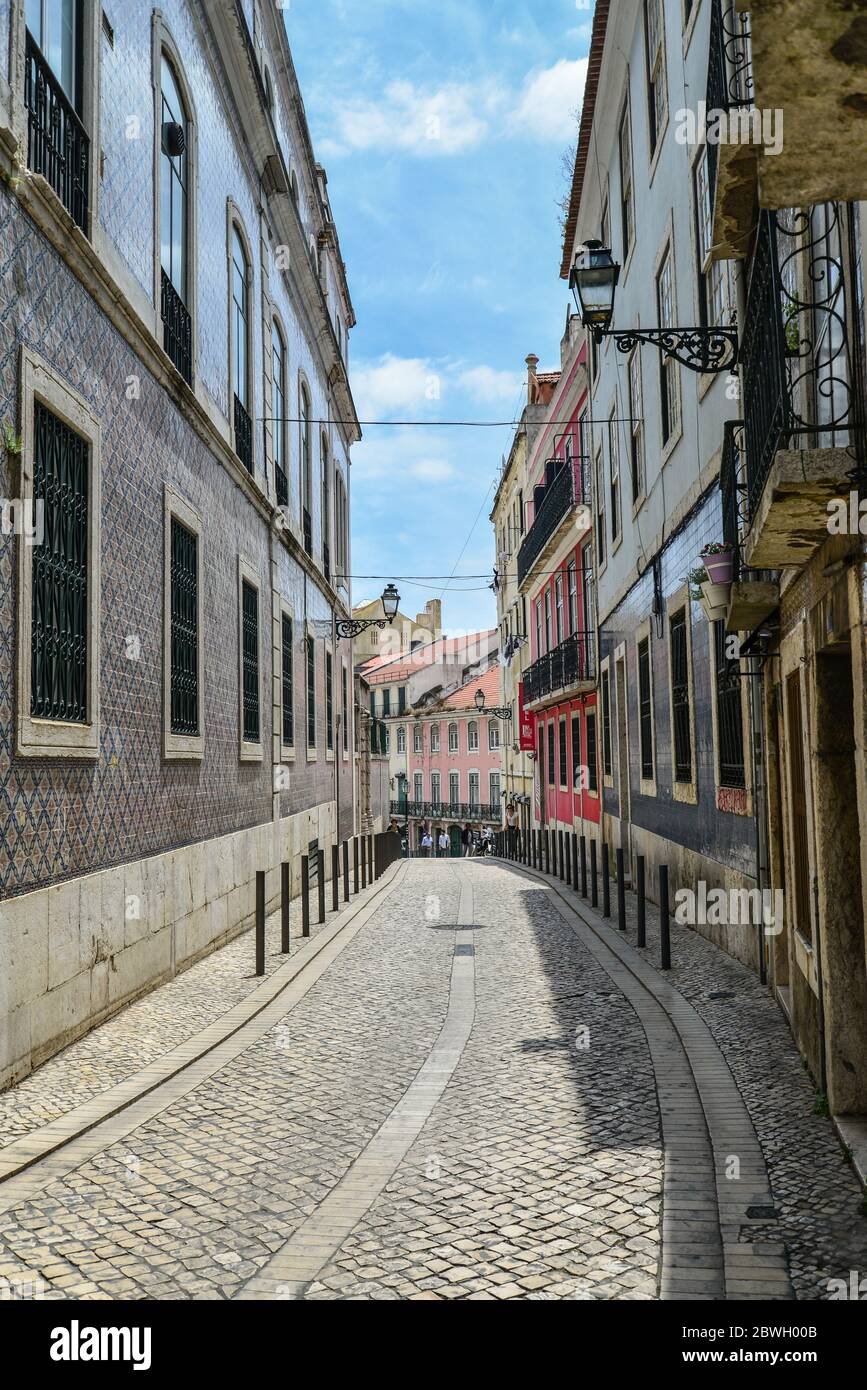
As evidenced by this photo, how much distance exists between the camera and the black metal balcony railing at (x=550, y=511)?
24516 mm

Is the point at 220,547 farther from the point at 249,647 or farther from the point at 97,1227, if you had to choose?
the point at 97,1227

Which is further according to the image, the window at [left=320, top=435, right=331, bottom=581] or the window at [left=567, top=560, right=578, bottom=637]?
the window at [left=567, top=560, right=578, bottom=637]

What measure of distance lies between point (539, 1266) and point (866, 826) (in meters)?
1.88

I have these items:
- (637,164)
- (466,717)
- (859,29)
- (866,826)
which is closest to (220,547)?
(637,164)

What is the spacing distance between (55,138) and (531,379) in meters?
30.7

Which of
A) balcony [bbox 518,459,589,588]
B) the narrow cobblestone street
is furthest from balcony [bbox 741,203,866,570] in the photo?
balcony [bbox 518,459,589,588]

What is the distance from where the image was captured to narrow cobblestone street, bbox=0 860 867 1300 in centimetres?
376

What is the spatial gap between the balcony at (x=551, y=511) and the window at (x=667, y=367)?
9.75 meters

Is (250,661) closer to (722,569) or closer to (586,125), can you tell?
(722,569)

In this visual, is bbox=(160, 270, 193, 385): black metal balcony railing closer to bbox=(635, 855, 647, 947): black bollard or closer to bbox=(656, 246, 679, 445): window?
bbox=(656, 246, 679, 445): window

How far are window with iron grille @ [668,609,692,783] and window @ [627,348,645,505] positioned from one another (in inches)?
130

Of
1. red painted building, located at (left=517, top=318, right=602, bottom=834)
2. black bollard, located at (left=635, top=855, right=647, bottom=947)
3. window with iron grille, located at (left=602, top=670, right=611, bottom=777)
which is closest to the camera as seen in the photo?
black bollard, located at (left=635, top=855, right=647, bottom=947)

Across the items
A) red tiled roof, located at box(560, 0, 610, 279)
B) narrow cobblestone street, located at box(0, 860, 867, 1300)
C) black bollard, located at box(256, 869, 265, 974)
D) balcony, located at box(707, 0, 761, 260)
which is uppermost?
red tiled roof, located at box(560, 0, 610, 279)

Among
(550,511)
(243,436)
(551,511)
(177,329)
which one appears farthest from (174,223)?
(550,511)
